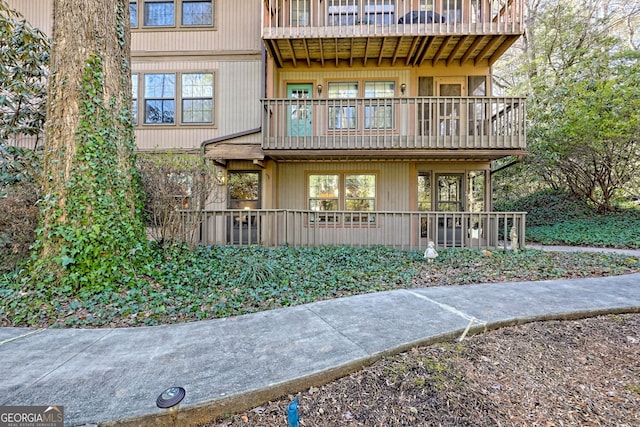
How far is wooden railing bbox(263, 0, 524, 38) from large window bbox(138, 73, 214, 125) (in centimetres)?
255

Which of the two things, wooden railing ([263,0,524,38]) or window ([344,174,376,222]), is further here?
window ([344,174,376,222])

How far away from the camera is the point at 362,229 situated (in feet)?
25.6

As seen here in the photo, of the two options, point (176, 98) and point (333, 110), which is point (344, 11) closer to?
point (333, 110)

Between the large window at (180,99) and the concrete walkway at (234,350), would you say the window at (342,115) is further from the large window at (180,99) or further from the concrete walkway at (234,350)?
the concrete walkway at (234,350)

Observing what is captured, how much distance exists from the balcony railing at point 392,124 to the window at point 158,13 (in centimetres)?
423

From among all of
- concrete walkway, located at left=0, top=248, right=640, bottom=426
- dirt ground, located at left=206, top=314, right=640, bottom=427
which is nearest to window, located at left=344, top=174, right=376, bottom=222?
concrete walkway, located at left=0, top=248, right=640, bottom=426

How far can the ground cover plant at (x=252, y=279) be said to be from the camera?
3330 millimetres

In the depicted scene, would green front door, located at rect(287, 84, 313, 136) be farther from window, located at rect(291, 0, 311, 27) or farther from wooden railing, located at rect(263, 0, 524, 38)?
window, located at rect(291, 0, 311, 27)

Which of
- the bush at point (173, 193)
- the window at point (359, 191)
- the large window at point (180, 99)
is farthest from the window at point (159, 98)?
the window at point (359, 191)

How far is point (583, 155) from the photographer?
10.9 meters

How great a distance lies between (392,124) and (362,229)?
2.90m

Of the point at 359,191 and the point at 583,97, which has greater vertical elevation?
the point at 583,97

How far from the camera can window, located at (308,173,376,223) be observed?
31.4 feet

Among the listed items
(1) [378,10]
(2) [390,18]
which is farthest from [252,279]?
(1) [378,10]
